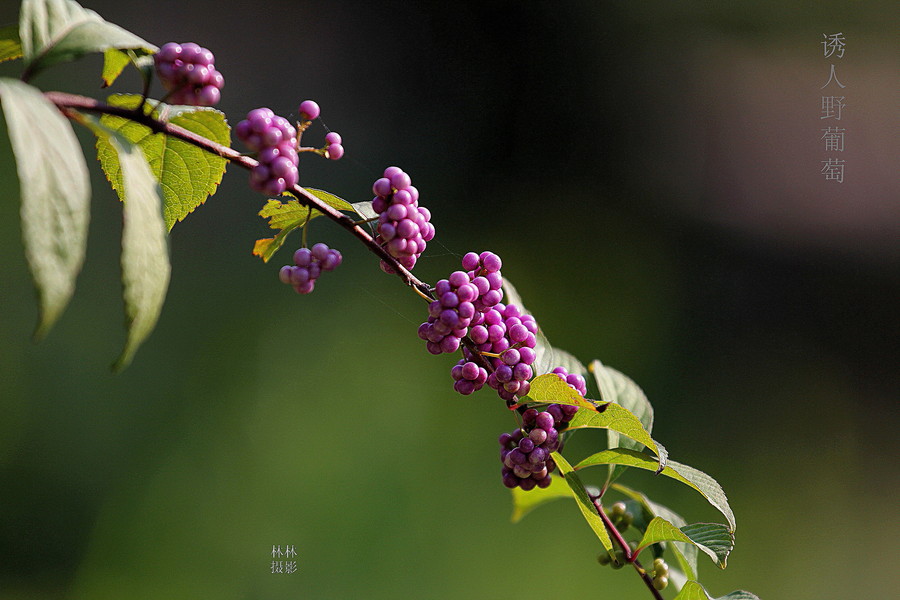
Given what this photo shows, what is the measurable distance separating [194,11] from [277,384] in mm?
1024

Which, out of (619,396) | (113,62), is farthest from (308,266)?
(619,396)

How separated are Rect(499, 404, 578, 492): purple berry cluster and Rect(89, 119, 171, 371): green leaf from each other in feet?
0.74

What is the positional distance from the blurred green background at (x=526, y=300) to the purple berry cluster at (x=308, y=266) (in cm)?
110

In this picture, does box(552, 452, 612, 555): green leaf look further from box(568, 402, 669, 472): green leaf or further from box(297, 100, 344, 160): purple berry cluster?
box(297, 100, 344, 160): purple berry cluster

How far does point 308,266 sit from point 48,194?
17 cm

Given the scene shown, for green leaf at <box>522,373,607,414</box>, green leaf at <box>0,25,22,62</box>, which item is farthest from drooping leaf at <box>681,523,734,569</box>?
green leaf at <box>0,25,22,62</box>

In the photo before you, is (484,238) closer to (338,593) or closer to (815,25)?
(338,593)

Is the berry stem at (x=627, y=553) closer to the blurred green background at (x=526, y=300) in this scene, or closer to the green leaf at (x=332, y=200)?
the green leaf at (x=332, y=200)

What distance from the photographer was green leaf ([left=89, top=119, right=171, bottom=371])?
255 mm

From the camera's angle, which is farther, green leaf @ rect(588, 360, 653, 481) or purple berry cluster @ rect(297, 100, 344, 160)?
green leaf @ rect(588, 360, 653, 481)

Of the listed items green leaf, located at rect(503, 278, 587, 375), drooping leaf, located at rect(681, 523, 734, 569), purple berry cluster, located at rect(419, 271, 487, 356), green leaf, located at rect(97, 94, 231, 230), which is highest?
green leaf, located at rect(97, 94, 231, 230)

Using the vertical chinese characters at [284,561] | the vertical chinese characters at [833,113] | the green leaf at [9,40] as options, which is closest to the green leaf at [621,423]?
the green leaf at [9,40]

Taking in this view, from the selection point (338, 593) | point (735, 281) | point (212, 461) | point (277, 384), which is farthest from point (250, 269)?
point (735, 281)

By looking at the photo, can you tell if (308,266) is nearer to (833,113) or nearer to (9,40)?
(9,40)
